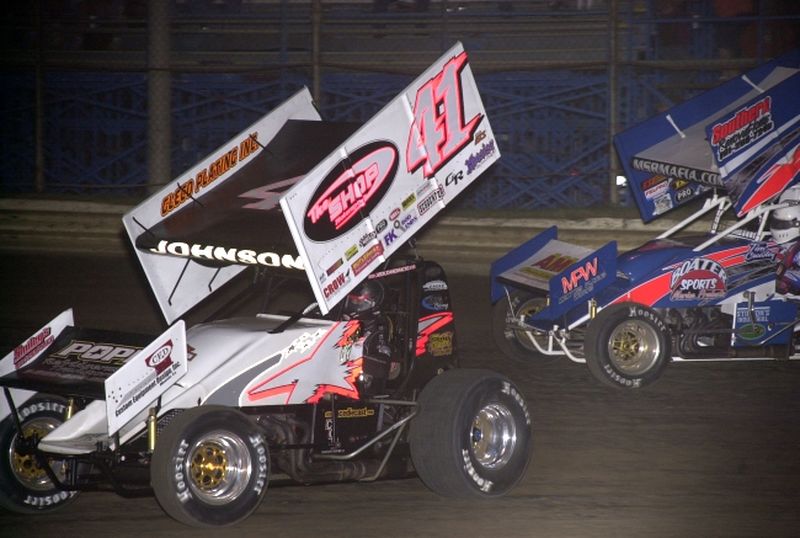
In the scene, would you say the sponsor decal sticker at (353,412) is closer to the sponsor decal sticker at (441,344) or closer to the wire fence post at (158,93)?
the sponsor decal sticker at (441,344)

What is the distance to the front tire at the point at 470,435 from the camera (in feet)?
21.4

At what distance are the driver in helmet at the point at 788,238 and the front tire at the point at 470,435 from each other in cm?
377

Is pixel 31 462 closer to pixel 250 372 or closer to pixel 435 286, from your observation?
pixel 250 372

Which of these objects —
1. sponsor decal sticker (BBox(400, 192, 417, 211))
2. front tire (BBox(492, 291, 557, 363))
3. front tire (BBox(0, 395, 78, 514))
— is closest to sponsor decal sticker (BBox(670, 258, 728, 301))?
front tire (BBox(492, 291, 557, 363))

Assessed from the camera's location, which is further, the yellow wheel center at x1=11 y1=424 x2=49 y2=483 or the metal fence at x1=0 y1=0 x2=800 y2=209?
the metal fence at x1=0 y1=0 x2=800 y2=209

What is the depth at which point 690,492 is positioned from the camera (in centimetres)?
700

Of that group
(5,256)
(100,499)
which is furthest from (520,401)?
(5,256)

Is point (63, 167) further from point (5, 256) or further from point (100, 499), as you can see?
point (100, 499)

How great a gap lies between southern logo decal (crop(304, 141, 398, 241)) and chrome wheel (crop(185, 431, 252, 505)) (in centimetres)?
105

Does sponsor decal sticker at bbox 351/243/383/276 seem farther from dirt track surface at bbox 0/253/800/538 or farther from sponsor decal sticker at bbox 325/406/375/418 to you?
dirt track surface at bbox 0/253/800/538

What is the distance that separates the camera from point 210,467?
5.90 m

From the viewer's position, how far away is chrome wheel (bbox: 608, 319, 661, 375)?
9.40 meters

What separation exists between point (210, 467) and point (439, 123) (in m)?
2.27

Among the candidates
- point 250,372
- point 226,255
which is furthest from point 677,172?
point 250,372
